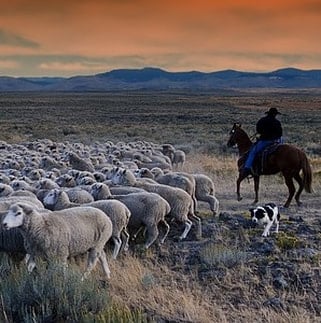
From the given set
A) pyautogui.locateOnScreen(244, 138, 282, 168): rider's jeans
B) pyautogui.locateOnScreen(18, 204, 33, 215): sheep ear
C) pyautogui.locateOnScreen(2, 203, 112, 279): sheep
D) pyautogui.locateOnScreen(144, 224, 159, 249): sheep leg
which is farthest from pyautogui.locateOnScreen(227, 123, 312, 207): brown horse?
pyautogui.locateOnScreen(18, 204, 33, 215): sheep ear

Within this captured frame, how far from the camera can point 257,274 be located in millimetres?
9336

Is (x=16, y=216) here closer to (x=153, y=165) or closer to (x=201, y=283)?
(x=201, y=283)

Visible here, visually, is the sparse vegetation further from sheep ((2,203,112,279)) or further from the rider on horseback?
the rider on horseback

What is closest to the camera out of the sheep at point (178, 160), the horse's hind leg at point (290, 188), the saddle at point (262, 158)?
the horse's hind leg at point (290, 188)

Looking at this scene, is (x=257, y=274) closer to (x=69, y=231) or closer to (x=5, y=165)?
(x=69, y=231)

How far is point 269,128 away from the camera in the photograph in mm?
16609

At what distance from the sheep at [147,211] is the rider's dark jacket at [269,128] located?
6105 millimetres

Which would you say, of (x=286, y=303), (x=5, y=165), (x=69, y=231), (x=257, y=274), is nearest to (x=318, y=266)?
(x=257, y=274)

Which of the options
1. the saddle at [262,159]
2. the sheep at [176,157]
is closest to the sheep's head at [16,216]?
the saddle at [262,159]

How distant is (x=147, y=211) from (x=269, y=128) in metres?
6.52

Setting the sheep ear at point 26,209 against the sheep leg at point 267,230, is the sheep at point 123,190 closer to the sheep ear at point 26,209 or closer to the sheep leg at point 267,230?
the sheep leg at point 267,230

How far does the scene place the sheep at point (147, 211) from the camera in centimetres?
1105

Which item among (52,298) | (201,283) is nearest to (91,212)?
(201,283)

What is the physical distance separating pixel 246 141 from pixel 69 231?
10555 mm
